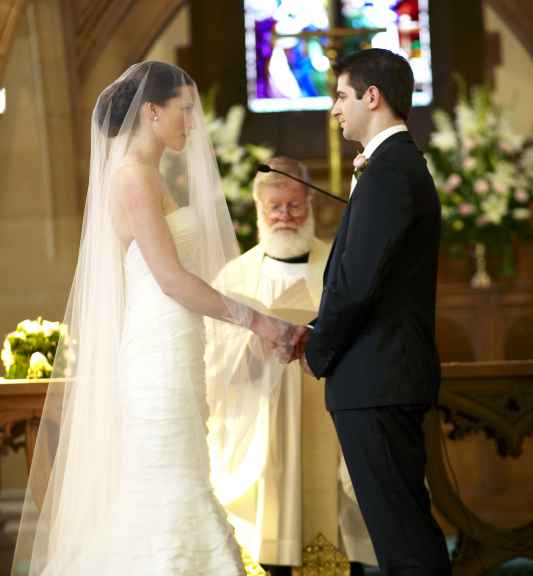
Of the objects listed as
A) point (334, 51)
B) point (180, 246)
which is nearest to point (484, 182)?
point (334, 51)

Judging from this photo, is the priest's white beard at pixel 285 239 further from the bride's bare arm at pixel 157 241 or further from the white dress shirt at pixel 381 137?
the white dress shirt at pixel 381 137

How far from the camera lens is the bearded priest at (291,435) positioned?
17.4 feet

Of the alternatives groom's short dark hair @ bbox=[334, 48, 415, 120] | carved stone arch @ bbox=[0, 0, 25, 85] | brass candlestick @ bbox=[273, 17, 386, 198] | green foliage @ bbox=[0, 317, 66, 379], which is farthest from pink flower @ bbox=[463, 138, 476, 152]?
groom's short dark hair @ bbox=[334, 48, 415, 120]

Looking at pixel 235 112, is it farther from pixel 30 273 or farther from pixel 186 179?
pixel 186 179

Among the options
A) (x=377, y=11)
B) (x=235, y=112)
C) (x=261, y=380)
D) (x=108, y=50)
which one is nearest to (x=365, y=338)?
(x=261, y=380)

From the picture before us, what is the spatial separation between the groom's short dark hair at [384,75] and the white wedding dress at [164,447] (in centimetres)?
78

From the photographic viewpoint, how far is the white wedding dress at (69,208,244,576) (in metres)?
3.85

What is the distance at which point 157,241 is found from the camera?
13.0 feet

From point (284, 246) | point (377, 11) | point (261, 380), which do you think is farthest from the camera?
point (377, 11)

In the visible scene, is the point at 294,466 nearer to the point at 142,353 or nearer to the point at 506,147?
the point at 142,353

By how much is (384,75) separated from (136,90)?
2.83ft

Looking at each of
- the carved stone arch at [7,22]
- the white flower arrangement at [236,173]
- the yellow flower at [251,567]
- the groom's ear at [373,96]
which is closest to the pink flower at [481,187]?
the white flower arrangement at [236,173]

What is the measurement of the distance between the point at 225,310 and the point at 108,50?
6685mm

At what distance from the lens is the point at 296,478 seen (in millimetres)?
5379
